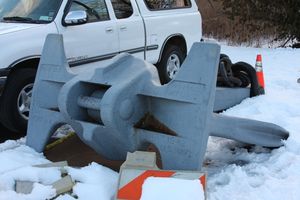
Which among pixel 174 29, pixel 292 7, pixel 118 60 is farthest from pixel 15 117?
pixel 292 7

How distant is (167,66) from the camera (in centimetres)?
841

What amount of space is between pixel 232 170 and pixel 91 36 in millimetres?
3254

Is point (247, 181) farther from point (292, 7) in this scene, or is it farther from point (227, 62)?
point (292, 7)

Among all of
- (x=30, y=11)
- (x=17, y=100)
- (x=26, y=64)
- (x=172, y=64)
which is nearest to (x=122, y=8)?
(x=30, y=11)

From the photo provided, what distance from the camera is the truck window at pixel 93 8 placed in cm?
654

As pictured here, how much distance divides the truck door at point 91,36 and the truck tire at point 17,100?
2.36 ft

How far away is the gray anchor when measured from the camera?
3.69m

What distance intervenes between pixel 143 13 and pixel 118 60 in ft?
12.0

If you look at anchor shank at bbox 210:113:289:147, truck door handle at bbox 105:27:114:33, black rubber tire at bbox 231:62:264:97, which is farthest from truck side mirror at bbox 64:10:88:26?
anchor shank at bbox 210:113:289:147

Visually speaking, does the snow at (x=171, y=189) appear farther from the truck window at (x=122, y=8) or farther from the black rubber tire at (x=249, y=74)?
the truck window at (x=122, y=8)

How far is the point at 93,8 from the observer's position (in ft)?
22.2

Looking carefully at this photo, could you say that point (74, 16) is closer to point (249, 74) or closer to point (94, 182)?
point (249, 74)

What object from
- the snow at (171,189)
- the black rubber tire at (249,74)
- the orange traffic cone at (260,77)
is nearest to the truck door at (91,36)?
the black rubber tire at (249,74)

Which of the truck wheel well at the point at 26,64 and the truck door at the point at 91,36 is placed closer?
the truck wheel well at the point at 26,64
